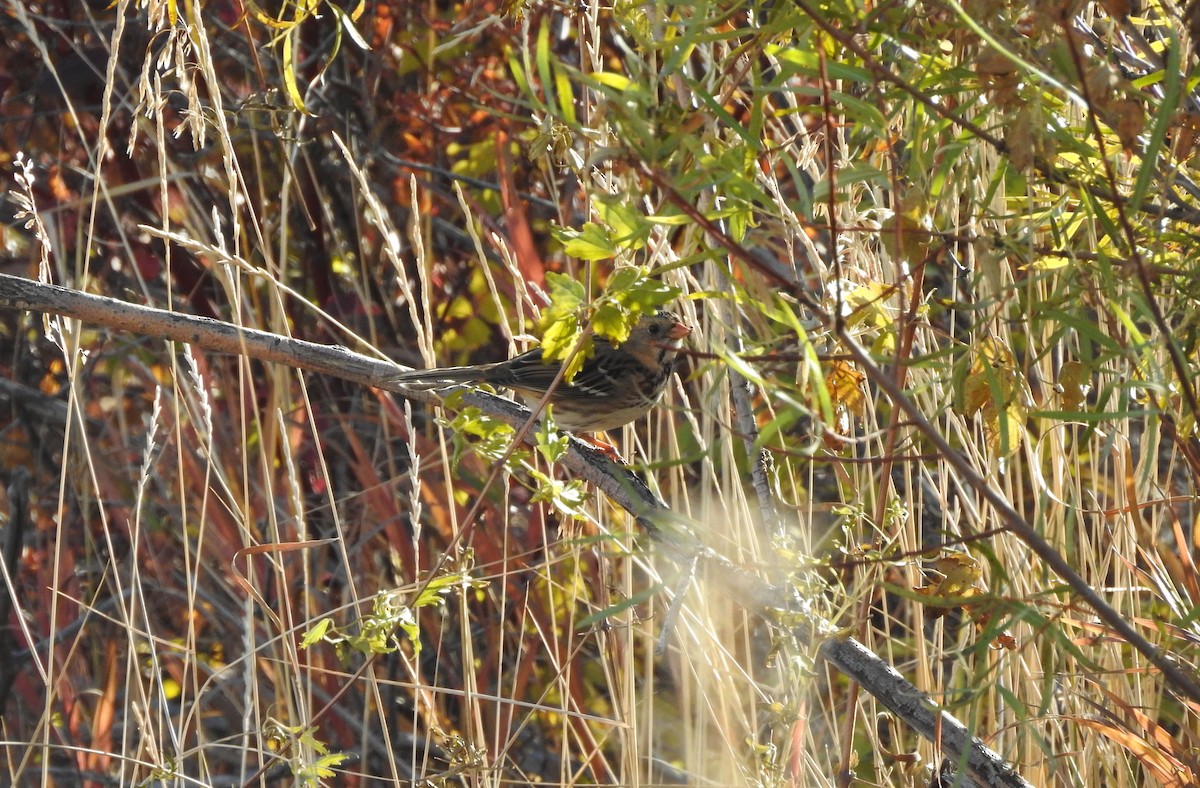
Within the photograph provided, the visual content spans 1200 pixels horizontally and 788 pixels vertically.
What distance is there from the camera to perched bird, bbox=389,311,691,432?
9.57 feet

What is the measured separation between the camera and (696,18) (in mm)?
1029

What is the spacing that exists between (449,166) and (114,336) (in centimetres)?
120

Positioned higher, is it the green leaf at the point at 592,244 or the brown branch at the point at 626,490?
the green leaf at the point at 592,244

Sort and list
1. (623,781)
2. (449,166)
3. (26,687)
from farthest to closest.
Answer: (449,166) → (26,687) → (623,781)

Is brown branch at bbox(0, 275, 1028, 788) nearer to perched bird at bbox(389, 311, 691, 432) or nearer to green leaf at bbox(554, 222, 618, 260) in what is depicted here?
green leaf at bbox(554, 222, 618, 260)

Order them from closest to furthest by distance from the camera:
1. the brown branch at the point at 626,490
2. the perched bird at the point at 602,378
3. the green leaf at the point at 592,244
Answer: the green leaf at the point at 592,244, the brown branch at the point at 626,490, the perched bird at the point at 602,378

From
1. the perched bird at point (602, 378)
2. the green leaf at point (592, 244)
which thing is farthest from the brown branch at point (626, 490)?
the perched bird at point (602, 378)

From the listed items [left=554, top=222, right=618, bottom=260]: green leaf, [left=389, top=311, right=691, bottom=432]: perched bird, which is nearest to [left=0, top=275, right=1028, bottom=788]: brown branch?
[left=554, top=222, right=618, bottom=260]: green leaf

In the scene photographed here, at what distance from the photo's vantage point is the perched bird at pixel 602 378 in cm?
292

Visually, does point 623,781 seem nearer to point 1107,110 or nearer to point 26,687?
point 1107,110

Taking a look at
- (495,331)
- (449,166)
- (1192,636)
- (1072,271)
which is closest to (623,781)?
(1192,636)

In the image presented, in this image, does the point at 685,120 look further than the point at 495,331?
No

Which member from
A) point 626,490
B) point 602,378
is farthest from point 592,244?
point 602,378

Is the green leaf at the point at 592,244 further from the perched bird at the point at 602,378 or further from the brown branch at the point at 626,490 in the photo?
the perched bird at the point at 602,378
